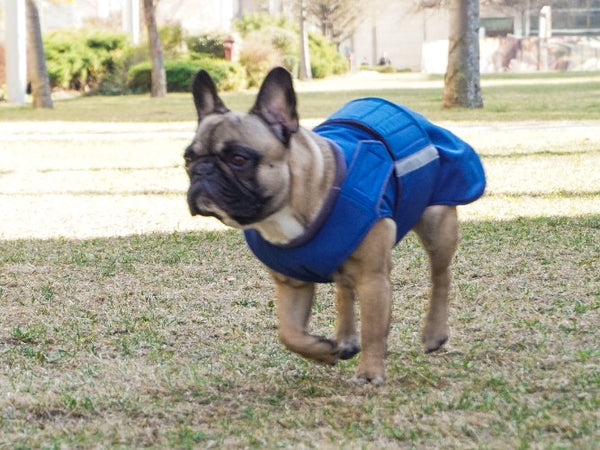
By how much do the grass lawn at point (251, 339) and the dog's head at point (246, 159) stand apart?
82 cm

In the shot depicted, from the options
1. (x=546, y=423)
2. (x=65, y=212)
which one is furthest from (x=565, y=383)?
(x=65, y=212)

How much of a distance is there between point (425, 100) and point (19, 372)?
27535mm

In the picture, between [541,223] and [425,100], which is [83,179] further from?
[425,100]

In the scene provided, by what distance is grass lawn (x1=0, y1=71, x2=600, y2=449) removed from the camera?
4500 mm

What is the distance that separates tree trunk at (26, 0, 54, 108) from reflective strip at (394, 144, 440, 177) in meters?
27.8

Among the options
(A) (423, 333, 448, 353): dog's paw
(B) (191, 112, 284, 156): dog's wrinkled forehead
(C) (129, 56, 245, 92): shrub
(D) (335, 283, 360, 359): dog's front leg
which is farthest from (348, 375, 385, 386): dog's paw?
(C) (129, 56, 245, 92): shrub

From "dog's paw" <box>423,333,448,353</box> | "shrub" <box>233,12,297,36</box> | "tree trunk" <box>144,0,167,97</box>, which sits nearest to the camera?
"dog's paw" <box>423,333,448,353</box>

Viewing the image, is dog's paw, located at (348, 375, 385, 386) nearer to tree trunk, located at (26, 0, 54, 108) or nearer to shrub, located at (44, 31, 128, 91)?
tree trunk, located at (26, 0, 54, 108)

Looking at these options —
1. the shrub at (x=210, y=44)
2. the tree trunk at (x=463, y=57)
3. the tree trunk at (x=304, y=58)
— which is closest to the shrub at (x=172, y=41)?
the shrub at (x=210, y=44)

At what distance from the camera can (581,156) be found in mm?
15484

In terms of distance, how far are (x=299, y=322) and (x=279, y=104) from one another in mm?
988

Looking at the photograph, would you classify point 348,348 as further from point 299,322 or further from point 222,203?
point 222,203

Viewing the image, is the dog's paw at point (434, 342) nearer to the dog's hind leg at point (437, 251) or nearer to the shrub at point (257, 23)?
the dog's hind leg at point (437, 251)

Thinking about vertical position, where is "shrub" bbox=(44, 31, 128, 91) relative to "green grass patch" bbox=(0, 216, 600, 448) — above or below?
above
